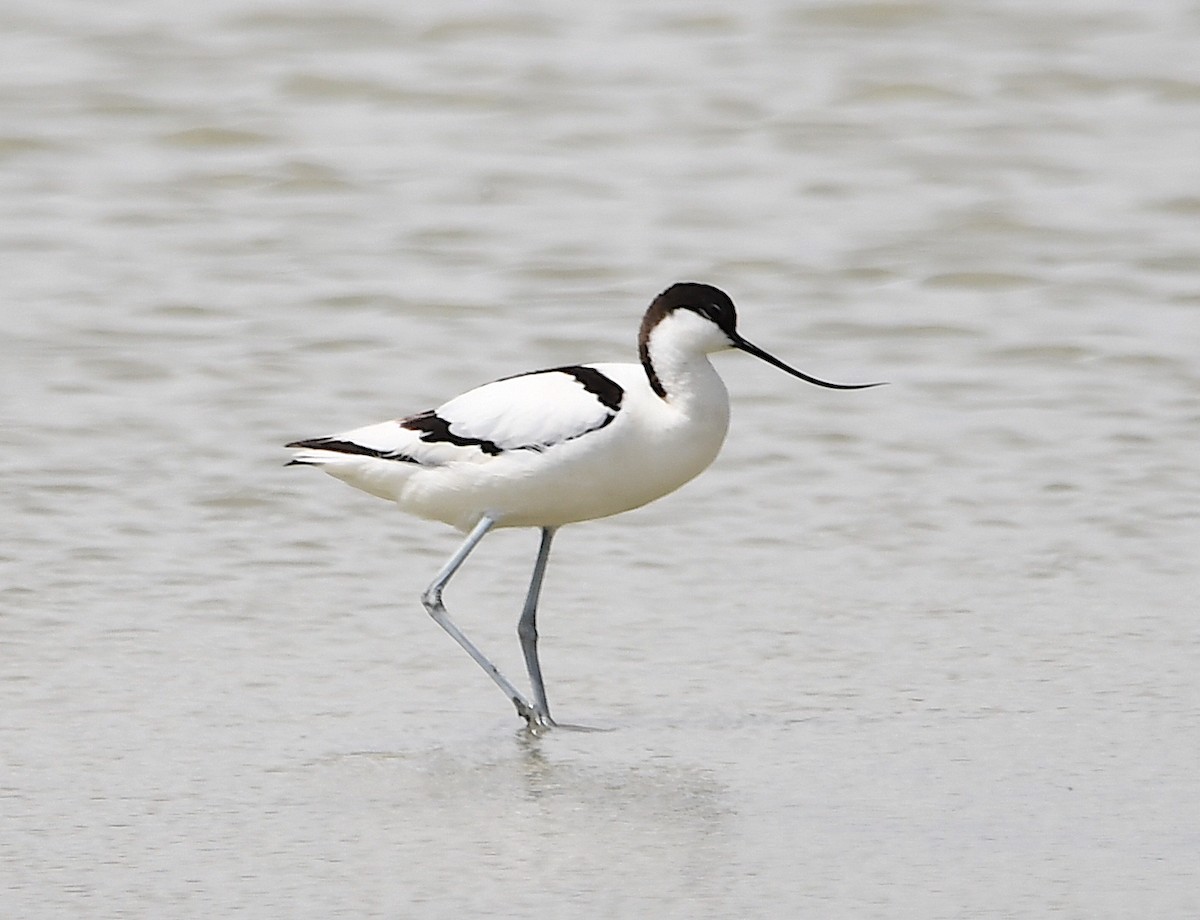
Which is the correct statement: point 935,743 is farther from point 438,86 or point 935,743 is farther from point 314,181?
point 438,86

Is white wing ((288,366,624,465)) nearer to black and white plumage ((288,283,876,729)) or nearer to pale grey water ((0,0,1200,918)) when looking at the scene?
black and white plumage ((288,283,876,729))

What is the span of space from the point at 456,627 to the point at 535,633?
0.19 meters

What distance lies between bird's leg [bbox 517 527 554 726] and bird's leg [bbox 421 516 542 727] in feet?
0.10

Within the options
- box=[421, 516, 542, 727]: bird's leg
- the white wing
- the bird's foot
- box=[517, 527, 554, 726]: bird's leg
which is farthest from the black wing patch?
the bird's foot

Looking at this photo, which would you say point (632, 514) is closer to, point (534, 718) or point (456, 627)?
point (456, 627)

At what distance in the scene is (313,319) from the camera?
30.5ft

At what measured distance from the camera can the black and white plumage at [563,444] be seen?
216 inches

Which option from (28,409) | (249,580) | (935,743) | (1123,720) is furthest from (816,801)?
(28,409)

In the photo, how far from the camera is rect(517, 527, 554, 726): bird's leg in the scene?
540cm

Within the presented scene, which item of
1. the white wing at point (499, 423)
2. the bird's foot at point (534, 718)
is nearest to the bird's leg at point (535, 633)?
the bird's foot at point (534, 718)

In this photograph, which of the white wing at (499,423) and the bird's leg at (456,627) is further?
the white wing at (499,423)

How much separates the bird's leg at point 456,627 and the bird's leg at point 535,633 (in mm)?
31

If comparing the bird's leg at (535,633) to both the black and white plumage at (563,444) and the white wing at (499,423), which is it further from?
the white wing at (499,423)

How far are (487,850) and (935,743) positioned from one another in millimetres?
1093
